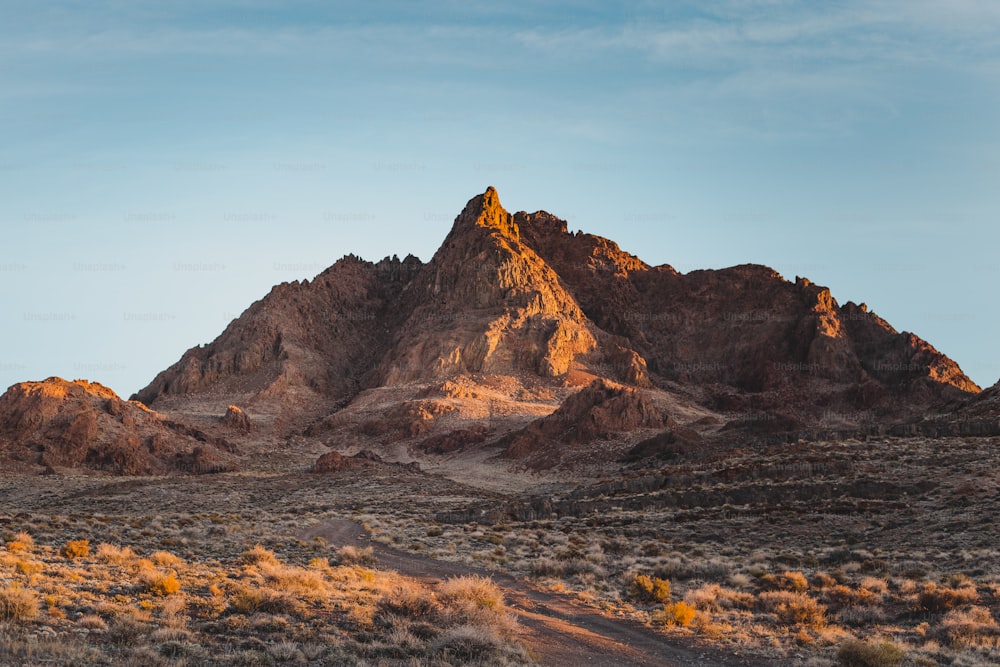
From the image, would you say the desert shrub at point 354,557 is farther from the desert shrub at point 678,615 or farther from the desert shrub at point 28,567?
the desert shrub at point 678,615

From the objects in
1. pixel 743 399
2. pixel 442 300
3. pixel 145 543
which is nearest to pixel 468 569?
pixel 145 543

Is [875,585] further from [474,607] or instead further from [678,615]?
[474,607]

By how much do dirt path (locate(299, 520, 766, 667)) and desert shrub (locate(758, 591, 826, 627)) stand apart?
11.0 feet

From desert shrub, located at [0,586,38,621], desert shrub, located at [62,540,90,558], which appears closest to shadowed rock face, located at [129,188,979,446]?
desert shrub, located at [62,540,90,558]

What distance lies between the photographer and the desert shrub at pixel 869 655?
48.4ft

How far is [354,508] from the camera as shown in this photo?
51719 millimetres

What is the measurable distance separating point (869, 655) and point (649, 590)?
25.8 feet

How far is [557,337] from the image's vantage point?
131 metres

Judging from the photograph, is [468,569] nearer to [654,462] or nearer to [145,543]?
[145,543]

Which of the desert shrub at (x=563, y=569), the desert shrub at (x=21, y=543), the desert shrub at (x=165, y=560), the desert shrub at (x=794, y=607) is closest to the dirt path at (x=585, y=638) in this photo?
the desert shrub at (x=563, y=569)

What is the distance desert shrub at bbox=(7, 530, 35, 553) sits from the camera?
22350mm

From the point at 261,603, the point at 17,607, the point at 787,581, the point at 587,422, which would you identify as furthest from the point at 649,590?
the point at 587,422

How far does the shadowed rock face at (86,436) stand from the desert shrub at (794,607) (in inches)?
2593

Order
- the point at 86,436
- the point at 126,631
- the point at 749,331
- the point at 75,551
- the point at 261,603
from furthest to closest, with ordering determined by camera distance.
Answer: the point at 749,331, the point at 86,436, the point at 75,551, the point at 261,603, the point at 126,631
